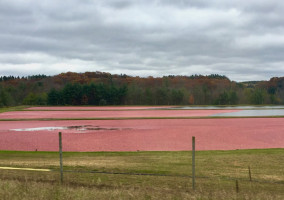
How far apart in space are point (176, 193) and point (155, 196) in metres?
0.83

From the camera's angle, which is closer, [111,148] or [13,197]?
[13,197]

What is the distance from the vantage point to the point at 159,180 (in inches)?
442

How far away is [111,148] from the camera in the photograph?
880 inches

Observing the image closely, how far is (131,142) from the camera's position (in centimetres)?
2520

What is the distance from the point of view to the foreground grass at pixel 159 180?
855 centimetres

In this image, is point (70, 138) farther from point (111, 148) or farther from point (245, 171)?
point (245, 171)

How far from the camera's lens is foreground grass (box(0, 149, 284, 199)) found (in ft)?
28.0

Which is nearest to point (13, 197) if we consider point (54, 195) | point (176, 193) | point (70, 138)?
point (54, 195)

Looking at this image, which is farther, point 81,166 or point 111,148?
point 111,148

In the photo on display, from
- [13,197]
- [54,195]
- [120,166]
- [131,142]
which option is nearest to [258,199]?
[54,195]

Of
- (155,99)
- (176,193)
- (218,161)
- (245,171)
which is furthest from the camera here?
(155,99)

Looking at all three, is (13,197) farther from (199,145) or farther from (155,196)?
(199,145)

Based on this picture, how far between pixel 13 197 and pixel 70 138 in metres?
20.1

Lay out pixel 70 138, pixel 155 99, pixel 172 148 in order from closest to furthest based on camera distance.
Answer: pixel 172 148, pixel 70 138, pixel 155 99
